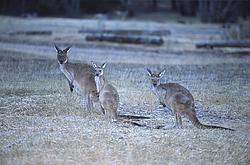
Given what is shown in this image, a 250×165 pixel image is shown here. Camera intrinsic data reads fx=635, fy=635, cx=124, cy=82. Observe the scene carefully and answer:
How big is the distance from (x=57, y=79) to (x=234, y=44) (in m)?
10.6

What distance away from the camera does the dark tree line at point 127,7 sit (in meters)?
39.9

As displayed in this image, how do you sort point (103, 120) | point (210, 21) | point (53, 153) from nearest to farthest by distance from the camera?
point (53, 153)
point (103, 120)
point (210, 21)

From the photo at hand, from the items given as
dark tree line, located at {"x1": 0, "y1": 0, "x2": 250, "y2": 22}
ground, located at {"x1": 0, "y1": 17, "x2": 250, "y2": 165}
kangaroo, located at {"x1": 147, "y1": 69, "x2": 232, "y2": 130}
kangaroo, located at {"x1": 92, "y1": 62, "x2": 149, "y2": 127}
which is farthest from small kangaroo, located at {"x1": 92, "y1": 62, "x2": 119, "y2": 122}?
dark tree line, located at {"x1": 0, "y1": 0, "x2": 250, "y2": 22}

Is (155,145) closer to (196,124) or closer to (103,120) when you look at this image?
(196,124)

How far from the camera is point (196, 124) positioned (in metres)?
9.21

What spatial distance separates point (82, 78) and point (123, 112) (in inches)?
37.6

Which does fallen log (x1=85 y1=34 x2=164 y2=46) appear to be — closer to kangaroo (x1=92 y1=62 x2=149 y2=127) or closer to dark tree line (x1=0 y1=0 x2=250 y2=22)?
dark tree line (x1=0 y1=0 x2=250 y2=22)

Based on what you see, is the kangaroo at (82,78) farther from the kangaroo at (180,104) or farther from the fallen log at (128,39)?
the fallen log at (128,39)

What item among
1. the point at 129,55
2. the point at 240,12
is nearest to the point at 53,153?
the point at 129,55

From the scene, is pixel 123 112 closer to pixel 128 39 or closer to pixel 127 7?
pixel 128 39

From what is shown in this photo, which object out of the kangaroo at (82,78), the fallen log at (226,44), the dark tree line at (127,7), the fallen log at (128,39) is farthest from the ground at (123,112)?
the dark tree line at (127,7)

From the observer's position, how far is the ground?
7805 millimetres

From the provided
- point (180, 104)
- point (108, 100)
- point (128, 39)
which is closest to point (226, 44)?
point (128, 39)

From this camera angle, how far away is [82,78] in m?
11.1
